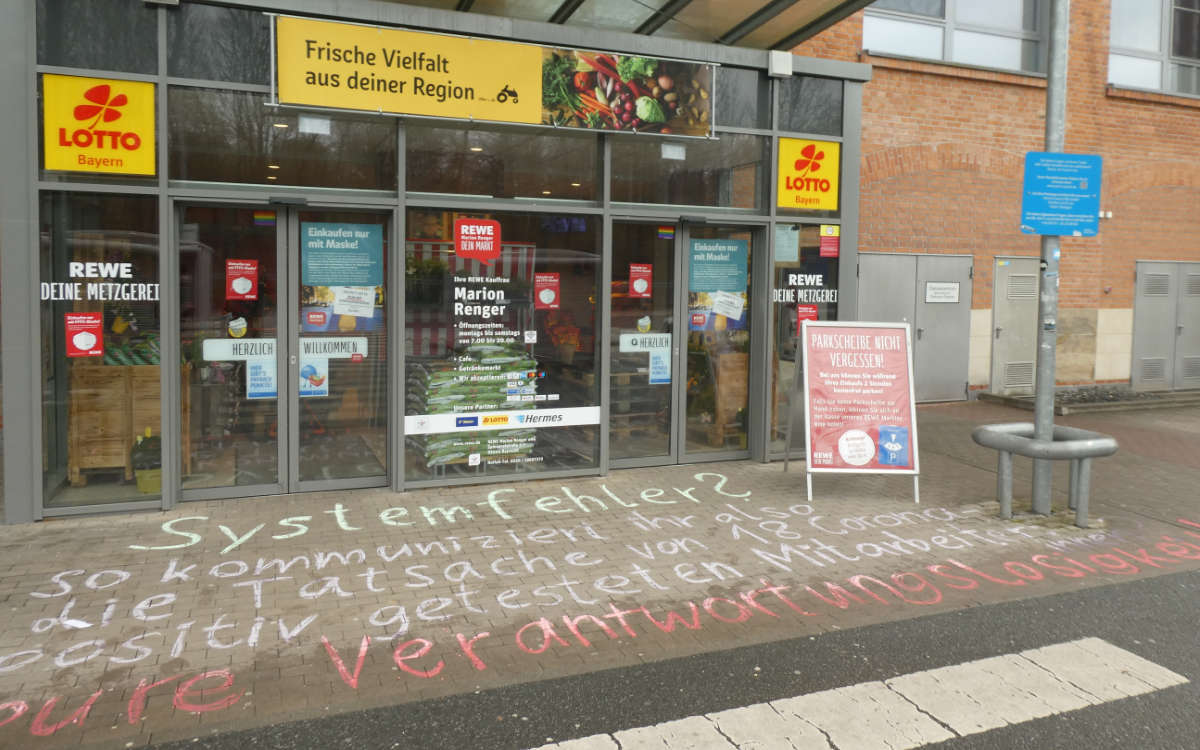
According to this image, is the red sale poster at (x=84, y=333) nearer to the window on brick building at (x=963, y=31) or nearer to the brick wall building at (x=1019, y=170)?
the brick wall building at (x=1019, y=170)

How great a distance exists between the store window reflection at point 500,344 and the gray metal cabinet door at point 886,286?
19.0 feet

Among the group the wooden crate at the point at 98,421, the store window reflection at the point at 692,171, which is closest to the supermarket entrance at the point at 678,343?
the store window reflection at the point at 692,171

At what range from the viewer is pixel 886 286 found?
12.7m

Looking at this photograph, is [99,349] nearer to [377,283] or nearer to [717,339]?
[377,283]

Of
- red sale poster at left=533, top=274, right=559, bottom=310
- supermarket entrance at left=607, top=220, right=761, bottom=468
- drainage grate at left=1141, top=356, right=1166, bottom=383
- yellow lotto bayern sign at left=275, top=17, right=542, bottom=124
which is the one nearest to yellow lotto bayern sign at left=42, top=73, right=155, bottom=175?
yellow lotto bayern sign at left=275, top=17, right=542, bottom=124

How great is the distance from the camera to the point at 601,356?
820 centimetres

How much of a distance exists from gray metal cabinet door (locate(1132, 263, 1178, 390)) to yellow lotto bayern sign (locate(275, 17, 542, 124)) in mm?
12031

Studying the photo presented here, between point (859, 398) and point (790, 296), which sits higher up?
point (790, 296)

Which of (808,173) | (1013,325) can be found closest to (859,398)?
(808,173)

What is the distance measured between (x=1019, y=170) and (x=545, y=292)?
9195 mm

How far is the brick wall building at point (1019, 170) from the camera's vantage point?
12555 millimetres

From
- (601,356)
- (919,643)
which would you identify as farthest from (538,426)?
(919,643)

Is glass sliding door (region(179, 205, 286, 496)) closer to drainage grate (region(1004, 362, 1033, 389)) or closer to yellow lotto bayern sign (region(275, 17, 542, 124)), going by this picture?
yellow lotto bayern sign (region(275, 17, 542, 124))

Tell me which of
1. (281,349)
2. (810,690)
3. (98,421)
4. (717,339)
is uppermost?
(717,339)
